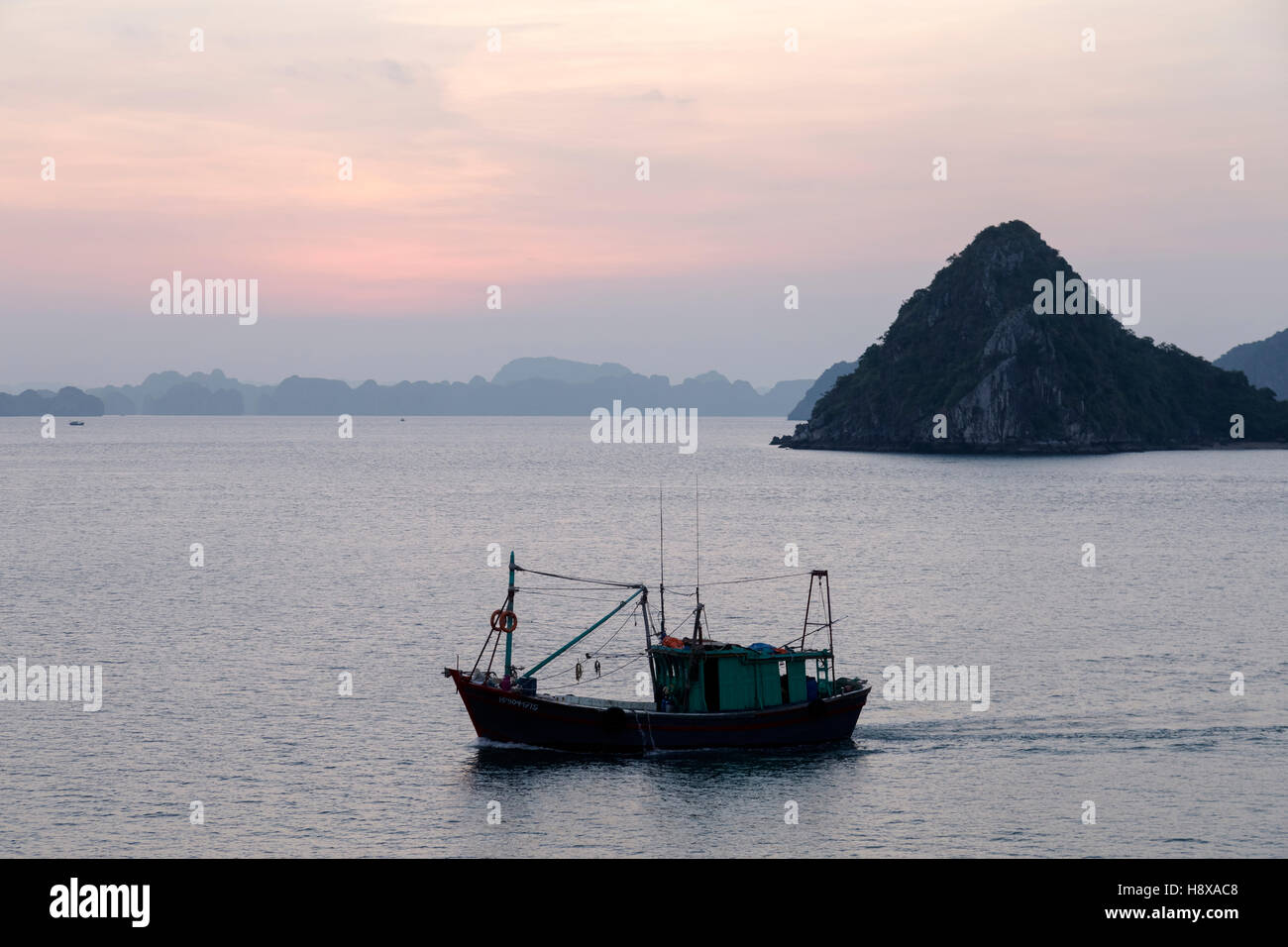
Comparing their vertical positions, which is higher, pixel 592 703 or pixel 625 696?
pixel 592 703

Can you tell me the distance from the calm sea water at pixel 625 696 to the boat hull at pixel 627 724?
0.72 metres

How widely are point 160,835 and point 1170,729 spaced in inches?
1550

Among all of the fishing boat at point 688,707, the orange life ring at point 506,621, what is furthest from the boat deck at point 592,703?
the orange life ring at point 506,621

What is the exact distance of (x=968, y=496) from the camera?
174250 millimetres

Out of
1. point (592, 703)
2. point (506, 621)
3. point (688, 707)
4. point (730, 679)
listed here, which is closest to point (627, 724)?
point (688, 707)

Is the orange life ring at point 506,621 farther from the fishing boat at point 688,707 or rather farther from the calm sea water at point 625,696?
the calm sea water at point 625,696

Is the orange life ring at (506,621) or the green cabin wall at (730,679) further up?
the orange life ring at (506,621)

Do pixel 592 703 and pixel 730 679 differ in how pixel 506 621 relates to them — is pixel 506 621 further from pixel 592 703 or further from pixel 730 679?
pixel 730 679

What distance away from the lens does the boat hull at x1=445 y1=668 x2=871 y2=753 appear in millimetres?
46438

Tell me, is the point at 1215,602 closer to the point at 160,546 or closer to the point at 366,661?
the point at 366,661

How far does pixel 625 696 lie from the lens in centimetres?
5744

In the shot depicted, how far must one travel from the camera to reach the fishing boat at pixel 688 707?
1833 inches

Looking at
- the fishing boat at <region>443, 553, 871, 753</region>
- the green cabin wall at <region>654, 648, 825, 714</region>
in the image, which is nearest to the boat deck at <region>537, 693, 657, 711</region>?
the fishing boat at <region>443, 553, 871, 753</region>

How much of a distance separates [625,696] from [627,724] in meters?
11.1
